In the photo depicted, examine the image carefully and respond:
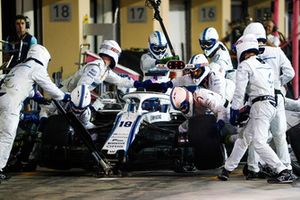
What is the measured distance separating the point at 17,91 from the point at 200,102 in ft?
8.24

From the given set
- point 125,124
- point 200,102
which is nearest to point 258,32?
point 200,102

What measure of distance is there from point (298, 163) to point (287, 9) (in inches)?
855

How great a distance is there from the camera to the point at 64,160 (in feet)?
43.8

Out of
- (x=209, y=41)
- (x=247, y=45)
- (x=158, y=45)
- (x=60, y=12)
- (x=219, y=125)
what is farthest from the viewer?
(x=60, y=12)

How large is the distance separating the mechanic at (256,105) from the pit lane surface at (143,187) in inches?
13.3

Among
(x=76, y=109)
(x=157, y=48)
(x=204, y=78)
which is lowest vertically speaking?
(x=76, y=109)

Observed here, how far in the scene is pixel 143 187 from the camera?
485 inches

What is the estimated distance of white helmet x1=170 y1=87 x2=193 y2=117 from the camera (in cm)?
1296

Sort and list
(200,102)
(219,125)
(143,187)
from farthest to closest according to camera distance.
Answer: (200,102), (219,125), (143,187)

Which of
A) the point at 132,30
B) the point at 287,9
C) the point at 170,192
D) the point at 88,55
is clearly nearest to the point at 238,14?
the point at 287,9

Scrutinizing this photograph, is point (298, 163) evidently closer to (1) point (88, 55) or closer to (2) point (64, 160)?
(2) point (64, 160)

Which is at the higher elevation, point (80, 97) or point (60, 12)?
point (60, 12)

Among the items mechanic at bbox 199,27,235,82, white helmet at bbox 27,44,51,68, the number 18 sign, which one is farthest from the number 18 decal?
the number 18 sign

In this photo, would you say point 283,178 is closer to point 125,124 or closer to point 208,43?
point 125,124
